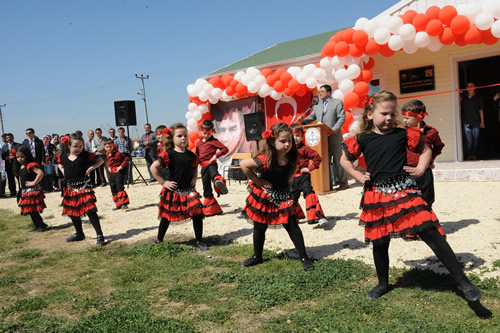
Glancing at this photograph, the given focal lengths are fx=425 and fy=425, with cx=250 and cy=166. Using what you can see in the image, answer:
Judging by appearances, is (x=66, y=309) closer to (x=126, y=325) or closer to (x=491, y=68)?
(x=126, y=325)

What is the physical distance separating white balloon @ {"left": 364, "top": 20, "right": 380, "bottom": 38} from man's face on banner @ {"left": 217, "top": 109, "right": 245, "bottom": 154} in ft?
19.9

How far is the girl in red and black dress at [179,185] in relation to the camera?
5776 millimetres

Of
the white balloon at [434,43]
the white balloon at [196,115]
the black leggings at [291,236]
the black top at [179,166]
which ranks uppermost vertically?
the white balloon at [434,43]

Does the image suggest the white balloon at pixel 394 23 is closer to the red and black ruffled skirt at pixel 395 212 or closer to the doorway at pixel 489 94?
the doorway at pixel 489 94

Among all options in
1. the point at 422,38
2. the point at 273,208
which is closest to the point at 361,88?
the point at 422,38

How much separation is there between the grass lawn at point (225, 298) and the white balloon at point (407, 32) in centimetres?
647

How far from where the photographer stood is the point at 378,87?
12688mm

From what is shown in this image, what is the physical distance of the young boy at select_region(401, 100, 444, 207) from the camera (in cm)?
425

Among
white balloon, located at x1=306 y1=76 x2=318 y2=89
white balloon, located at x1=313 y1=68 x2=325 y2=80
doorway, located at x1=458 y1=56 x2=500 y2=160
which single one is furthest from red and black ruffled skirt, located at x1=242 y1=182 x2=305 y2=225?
doorway, located at x1=458 y1=56 x2=500 y2=160

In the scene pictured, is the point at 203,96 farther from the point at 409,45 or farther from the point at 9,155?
the point at 409,45

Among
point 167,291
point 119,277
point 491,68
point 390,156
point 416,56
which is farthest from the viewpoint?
point 491,68

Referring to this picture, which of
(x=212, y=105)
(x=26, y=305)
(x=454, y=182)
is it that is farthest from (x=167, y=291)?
(x=212, y=105)

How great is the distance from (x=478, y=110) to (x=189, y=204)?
29.4ft

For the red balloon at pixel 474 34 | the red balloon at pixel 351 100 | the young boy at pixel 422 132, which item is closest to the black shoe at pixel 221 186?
the young boy at pixel 422 132
